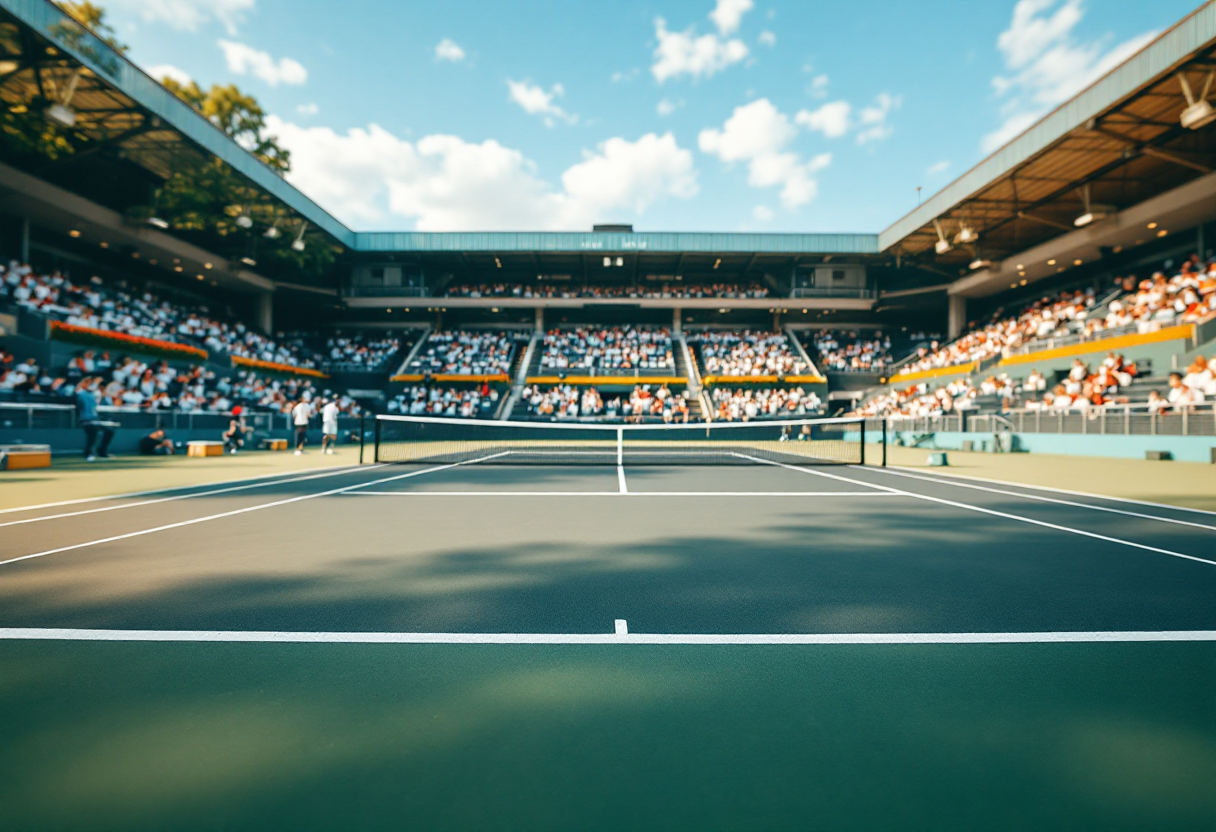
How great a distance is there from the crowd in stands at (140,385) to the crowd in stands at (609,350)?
1655 centimetres

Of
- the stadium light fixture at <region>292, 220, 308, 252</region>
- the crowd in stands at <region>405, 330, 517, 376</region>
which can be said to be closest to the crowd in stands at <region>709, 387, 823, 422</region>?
the crowd in stands at <region>405, 330, 517, 376</region>

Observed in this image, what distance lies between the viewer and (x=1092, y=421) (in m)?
19.2

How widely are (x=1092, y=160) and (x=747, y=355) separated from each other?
19.8m

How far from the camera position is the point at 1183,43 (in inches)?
674

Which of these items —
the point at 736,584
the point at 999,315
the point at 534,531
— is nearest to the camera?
the point at 736,584

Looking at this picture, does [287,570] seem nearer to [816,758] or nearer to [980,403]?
[816,758]

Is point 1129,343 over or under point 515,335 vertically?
under

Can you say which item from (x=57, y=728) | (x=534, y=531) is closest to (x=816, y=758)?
(x=57, y=728)

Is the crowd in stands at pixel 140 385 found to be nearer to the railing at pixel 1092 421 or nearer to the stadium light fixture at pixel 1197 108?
the railing at pixel 1092 421

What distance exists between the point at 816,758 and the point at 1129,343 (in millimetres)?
27478

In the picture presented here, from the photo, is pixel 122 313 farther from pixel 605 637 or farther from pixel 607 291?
pixel 605 637

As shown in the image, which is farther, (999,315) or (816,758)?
(999,315)

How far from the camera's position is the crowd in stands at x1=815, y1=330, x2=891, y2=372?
40594 mm

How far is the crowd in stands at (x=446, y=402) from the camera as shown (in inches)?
1368
